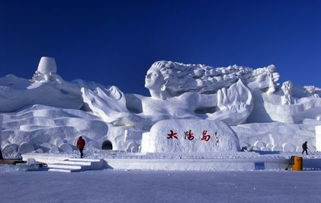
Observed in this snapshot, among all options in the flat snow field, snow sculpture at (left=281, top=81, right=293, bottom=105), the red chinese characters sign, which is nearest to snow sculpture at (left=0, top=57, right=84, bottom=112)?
the red chinese characters sign

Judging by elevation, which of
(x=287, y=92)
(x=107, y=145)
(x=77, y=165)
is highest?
(x=287, y=92)

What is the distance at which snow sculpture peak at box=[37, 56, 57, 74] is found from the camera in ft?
87.7

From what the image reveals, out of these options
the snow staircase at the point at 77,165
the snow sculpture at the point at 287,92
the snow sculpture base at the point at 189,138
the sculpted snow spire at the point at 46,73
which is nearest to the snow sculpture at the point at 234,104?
the snow sculpture at the point at 287,92

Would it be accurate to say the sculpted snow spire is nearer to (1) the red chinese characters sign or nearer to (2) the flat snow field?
(1) the red chinese characters sign

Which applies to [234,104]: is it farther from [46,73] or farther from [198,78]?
[46,73]

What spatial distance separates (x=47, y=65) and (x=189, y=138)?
48.7 ft

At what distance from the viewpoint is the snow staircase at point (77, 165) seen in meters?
12.3

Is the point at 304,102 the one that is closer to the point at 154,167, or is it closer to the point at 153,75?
the point at 153,75

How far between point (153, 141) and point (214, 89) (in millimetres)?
15740

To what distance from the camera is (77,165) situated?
1263cm

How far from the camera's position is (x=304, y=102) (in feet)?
100

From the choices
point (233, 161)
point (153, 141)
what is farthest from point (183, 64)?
point (233, 161)

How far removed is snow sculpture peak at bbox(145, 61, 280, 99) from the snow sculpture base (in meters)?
11.9

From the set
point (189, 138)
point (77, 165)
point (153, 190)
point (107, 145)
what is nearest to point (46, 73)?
point (107, 145)
